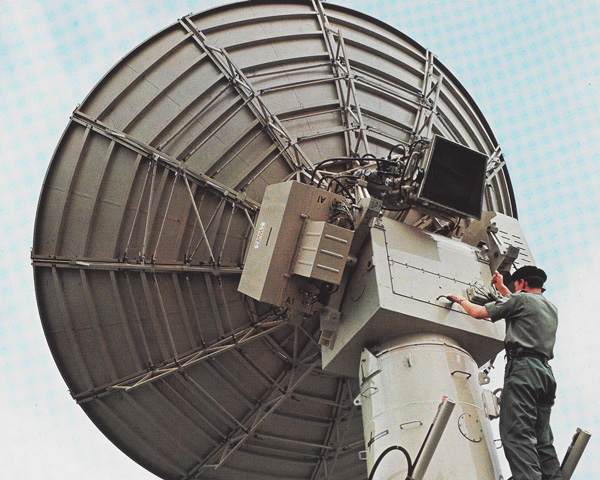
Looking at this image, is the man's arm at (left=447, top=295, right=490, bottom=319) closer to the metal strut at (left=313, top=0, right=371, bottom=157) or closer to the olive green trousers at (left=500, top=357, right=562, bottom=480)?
the olive green trousers at (left=500, top=357, right=562, bottom=480)

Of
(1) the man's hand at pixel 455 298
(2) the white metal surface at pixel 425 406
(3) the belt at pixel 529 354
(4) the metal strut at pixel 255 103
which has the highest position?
(4) the metal strut at pixel 255 103

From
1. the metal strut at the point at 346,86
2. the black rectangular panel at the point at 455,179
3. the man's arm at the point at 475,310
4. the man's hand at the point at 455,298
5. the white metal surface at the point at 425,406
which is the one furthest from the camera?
the metal strut at the point at 346,86

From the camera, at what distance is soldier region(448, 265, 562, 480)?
6156mm

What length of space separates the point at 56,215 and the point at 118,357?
266 cm

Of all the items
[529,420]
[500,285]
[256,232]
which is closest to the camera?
[529,420]

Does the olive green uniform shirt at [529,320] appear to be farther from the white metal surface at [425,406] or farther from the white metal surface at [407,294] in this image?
the white metal surface at [407,294]

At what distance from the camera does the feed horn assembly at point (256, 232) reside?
8.82 meters

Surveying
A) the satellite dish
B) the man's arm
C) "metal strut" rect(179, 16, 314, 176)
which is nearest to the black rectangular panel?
the satellite dish

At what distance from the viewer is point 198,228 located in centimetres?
1098

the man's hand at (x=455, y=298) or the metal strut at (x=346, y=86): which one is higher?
the metal strut at (x=346, y=86)

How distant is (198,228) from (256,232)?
2101 mm

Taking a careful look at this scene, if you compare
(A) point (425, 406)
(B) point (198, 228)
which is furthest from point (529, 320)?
(B) point (198, 228)

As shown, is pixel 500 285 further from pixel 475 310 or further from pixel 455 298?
pixel 475 310

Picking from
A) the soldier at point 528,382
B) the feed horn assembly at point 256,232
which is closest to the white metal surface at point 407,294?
the feed horn assembly at point 256,232
